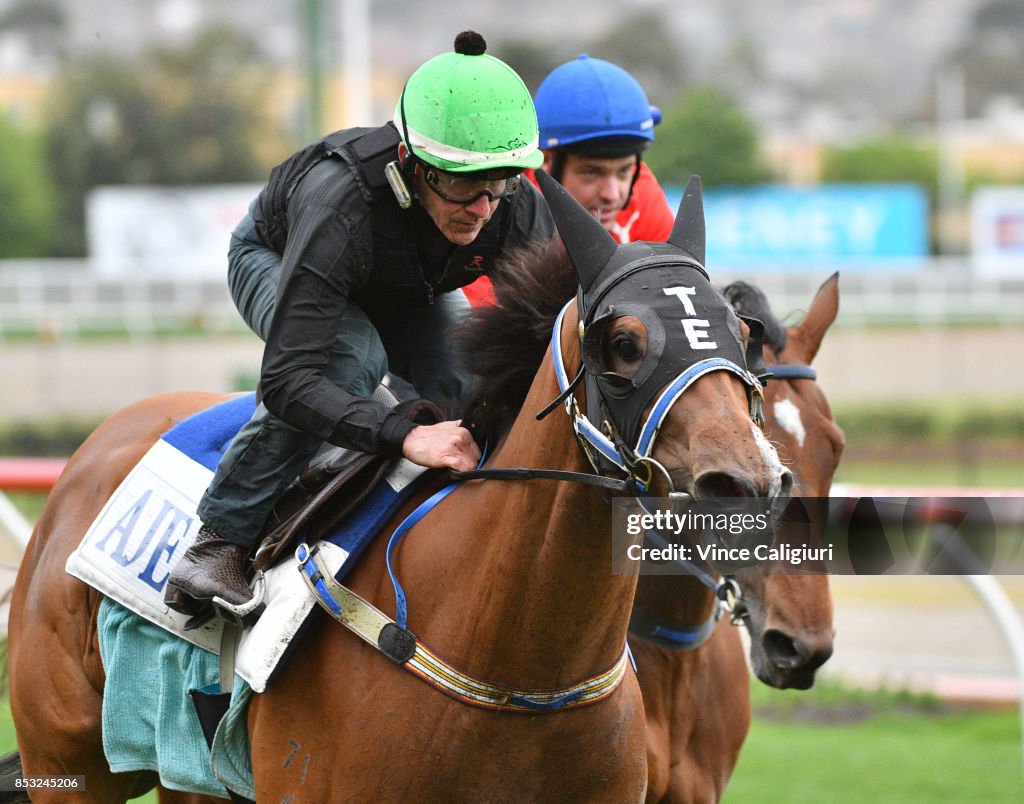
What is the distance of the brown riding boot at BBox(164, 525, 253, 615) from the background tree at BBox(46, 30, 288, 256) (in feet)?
214

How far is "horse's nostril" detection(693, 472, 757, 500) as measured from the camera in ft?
8.64

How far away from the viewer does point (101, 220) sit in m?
45.5

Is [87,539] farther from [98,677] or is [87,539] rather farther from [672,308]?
[672,308]

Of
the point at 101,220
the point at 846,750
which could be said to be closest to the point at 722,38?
the point at 101,220

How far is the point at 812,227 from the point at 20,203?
30.8 m

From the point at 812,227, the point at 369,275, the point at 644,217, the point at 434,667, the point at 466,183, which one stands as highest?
the point at 466,183

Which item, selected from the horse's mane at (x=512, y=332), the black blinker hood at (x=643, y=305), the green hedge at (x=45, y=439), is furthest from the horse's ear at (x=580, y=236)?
the green hedge at (x=45, y=439)

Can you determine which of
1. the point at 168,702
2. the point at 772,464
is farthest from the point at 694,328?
the point at 168,702

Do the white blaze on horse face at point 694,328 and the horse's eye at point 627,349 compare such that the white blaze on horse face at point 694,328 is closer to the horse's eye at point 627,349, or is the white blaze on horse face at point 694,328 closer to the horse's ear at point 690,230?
the horse's eye at point 627,349

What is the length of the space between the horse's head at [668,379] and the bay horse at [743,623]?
1.20 meters

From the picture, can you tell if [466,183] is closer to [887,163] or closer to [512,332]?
[512,332]

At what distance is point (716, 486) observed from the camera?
266 cm

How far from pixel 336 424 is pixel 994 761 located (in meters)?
4.89

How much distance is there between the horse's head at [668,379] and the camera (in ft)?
8.71
